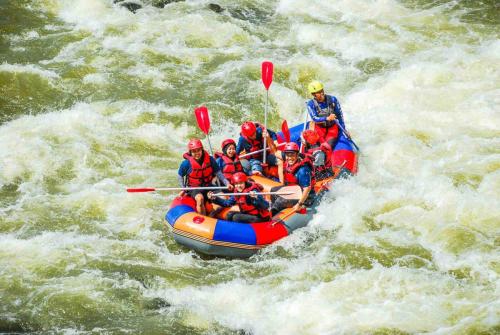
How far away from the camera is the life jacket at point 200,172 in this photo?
8.77 metres

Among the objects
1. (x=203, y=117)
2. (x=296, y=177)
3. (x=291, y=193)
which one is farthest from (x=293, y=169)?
(x=203, y=117)

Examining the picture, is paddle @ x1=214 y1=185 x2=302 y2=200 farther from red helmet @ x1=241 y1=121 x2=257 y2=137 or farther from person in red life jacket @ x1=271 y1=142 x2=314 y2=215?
red helmet @ x1=241 y1=121 x2=257 y2=137

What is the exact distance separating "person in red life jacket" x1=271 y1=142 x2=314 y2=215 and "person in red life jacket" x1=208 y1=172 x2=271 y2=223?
20 centimetres

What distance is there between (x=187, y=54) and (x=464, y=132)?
5.67 meters

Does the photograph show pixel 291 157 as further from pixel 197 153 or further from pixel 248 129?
pixel 197 153

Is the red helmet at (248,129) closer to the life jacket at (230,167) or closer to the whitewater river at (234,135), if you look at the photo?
the life jacket at (230,167)

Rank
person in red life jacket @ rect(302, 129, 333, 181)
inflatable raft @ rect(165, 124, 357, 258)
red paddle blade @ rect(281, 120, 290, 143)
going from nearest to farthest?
inflatable raft @ rect(165, 124, 357, 258) → person in red life jacket @ rect(302, 129, 333, 181) → red paddle blade @ rect(281, 120, 290, 143)

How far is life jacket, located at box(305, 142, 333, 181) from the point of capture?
9.27 metres

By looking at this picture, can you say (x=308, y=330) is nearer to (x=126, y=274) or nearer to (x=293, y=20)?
(x=126, y=274)

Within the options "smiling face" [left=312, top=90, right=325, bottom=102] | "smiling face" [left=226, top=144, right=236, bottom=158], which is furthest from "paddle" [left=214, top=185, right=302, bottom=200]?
"smiling face" [left=312, top=90, right=325, bottom=102]

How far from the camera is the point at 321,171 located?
9281 mm

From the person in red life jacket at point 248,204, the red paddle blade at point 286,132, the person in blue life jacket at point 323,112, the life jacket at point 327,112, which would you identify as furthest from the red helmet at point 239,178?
the life jacket at point 327,112

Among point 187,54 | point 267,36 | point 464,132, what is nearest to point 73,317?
point 464,132

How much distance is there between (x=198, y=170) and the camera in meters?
8.77
